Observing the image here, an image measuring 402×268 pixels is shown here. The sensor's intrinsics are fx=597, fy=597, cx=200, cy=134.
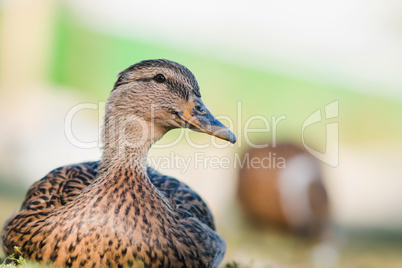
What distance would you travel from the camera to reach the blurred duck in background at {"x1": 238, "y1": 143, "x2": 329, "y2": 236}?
30.1 feet

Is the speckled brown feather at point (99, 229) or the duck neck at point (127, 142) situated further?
the duck neck at point (127, 142)

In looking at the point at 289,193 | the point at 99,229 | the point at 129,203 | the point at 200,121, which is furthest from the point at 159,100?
the point at 289,193

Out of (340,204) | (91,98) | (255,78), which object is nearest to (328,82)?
(255,78)

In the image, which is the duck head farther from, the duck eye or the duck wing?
the duck wing

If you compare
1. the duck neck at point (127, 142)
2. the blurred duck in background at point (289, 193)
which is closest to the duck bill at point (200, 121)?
the duck neck at point (127, 142)

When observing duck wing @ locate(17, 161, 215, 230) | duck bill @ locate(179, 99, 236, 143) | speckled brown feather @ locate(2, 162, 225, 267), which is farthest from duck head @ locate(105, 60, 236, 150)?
duck wing @ locate(17, 161, 215, 230)

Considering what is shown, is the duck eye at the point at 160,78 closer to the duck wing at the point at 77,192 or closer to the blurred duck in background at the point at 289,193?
the duck wing at the point at 77,192

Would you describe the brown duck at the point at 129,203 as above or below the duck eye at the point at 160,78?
below

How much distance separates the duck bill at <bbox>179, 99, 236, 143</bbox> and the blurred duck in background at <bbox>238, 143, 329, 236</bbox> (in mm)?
4985

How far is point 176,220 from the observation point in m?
4.26

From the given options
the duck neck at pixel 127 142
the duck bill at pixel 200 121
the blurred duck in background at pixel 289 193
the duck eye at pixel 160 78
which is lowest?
the blurred duck in background at pixel 289 193

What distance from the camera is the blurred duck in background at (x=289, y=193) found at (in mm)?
9164

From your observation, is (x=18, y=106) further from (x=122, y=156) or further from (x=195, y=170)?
(x=122, y=156)

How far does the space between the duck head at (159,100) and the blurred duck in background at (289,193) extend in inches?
197
